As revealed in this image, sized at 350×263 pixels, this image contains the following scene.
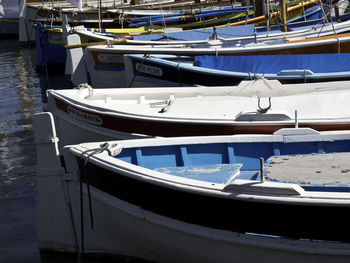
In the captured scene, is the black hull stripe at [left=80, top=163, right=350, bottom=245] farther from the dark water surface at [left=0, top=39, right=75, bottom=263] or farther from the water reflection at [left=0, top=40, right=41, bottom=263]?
the water reflection at [left=0, top=40, right=41, bottom=263]

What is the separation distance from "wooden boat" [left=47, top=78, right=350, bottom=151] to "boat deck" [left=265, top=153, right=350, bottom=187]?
1.30 meters

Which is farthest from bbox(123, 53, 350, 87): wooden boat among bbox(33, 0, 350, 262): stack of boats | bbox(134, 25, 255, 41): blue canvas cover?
bbox(134, 25, 255, 41): blue canvas cover

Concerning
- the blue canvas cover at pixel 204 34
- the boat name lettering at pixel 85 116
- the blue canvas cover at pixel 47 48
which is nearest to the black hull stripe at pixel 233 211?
the boat name lettering at pixel 85 116

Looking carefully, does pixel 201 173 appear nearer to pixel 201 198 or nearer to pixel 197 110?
pixel 201 198

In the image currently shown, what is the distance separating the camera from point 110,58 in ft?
45.5

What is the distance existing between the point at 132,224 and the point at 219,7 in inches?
852

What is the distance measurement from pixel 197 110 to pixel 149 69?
331cm

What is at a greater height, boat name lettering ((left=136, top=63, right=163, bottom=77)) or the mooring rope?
boat name lettering ((left=136, top=63, right=163, bottom=77))

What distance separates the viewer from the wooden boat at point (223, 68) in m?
11.1

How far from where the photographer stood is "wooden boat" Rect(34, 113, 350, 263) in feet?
17.4

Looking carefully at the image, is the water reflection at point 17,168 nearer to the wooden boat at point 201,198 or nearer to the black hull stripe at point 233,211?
the wooden boat at point 201,198

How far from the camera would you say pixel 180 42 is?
51.4 ft

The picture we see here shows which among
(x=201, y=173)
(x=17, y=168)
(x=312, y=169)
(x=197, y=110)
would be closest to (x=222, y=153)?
(x=201, y=173)

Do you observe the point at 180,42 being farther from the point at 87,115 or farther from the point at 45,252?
the point at 45,252
